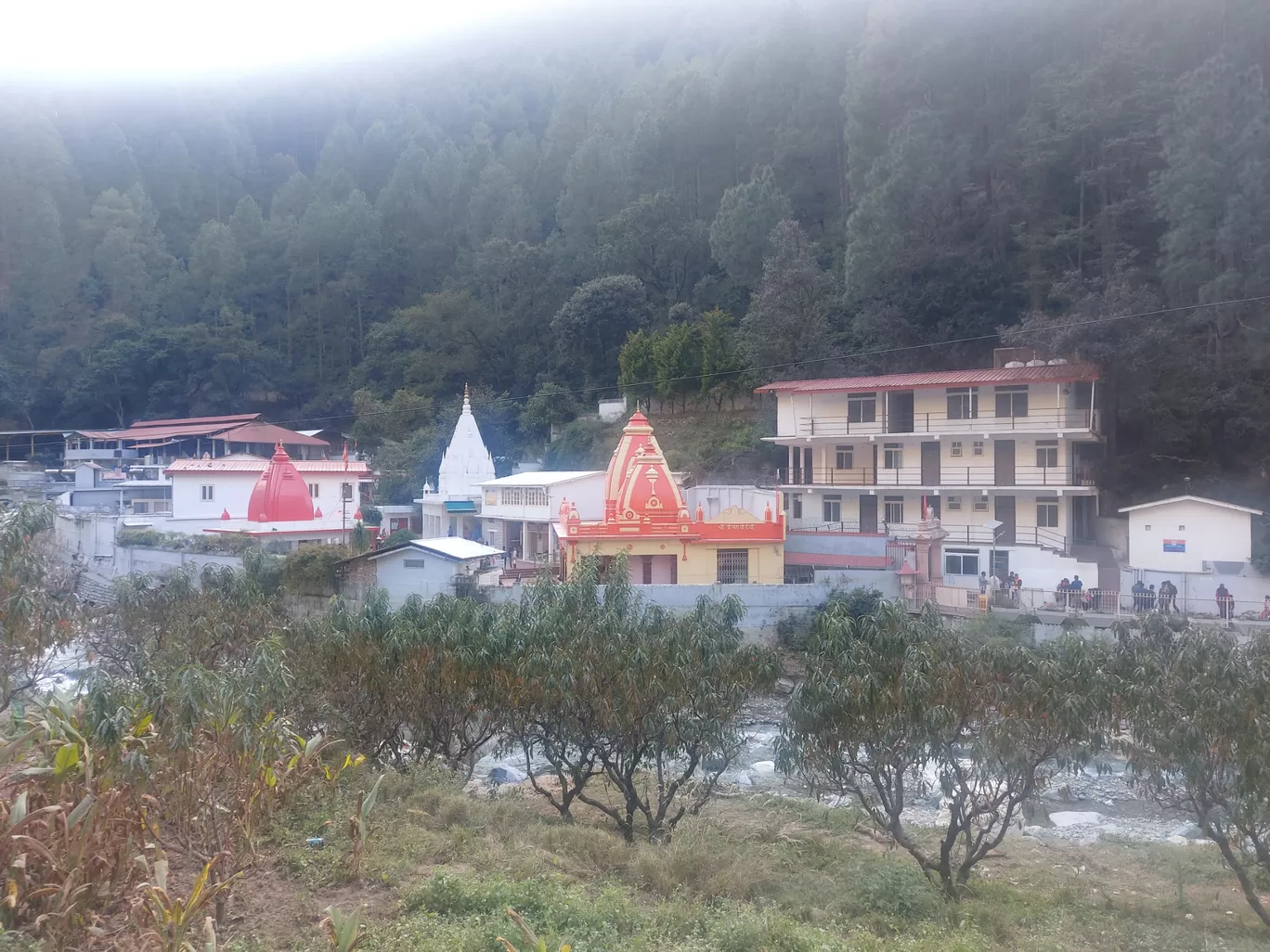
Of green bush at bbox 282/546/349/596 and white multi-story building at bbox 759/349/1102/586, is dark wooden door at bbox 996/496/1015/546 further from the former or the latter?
green bush at bbox 282/546/349/596

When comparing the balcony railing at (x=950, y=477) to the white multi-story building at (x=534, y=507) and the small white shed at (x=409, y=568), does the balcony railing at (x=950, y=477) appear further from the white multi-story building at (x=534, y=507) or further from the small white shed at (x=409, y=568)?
the small white shed at (x=409, y=568)

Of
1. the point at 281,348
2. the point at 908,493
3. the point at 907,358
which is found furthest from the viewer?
the point at 281,348

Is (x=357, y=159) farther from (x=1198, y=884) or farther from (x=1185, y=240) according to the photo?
(x=1198, y=884)

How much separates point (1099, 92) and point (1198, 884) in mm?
23983

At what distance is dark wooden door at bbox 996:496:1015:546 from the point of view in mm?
27375

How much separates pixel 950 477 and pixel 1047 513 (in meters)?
2.68

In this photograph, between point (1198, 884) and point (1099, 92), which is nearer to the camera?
point (1198, 884)

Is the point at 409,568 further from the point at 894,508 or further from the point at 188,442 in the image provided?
the point at 188,442

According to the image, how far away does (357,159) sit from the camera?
6825 centimetres

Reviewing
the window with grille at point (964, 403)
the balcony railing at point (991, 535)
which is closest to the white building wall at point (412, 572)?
the balcony railing at point (991, 535)

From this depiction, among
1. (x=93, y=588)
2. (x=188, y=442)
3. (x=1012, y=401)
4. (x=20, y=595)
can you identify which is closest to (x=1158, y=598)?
(x=1012, y=401)

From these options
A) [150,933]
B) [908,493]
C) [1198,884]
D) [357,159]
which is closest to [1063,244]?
[908,493]

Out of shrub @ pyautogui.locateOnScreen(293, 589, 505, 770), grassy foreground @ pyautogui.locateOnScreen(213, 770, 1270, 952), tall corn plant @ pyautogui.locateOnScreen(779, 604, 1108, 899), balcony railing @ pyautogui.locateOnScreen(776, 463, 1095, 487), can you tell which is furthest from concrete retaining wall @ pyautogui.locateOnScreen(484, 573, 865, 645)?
tall corn plant @ pyautogui.locateOnScreen(779, 604, 1108, 899)

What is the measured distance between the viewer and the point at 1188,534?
23.5 m
